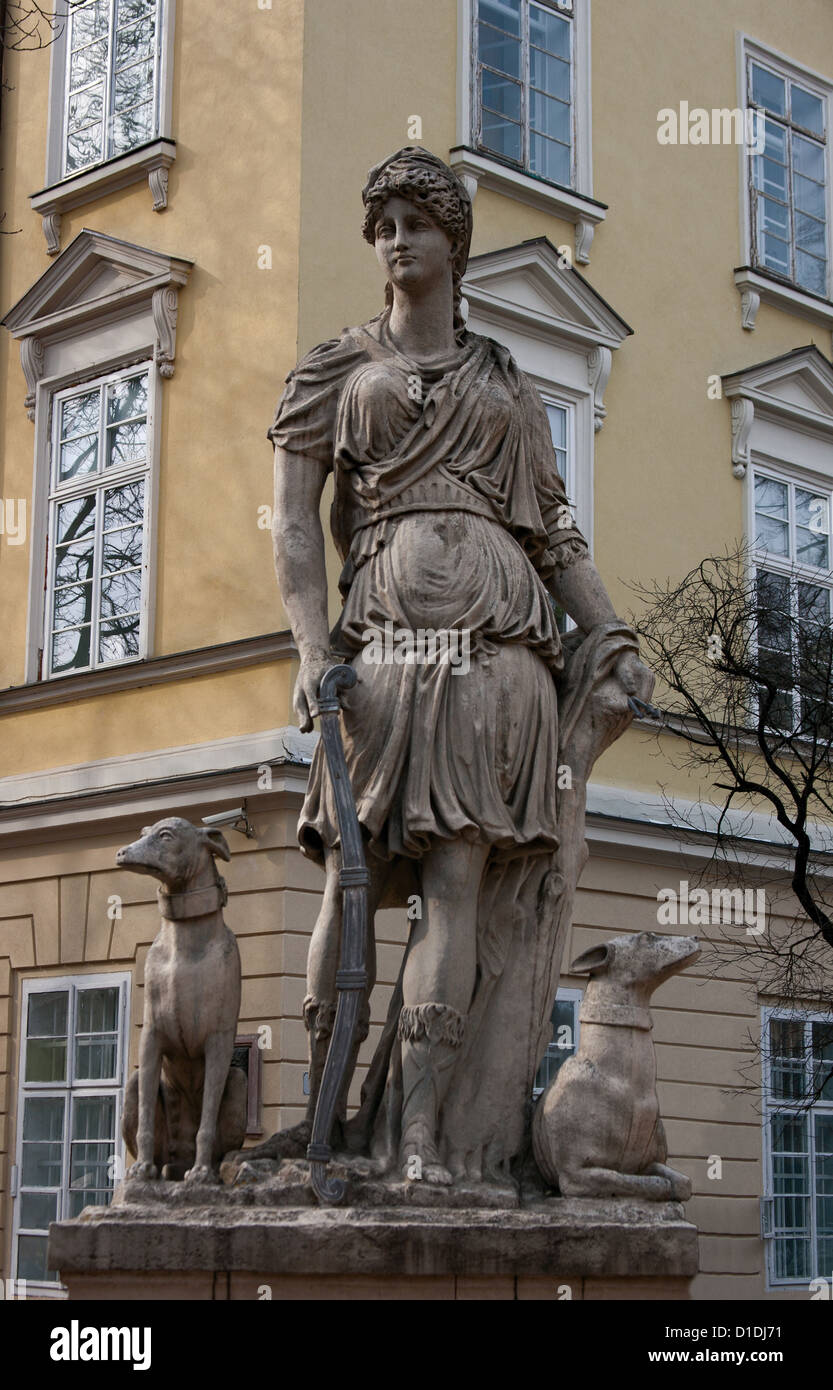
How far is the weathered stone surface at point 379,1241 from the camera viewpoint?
4.52m

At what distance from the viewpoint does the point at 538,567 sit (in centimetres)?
565

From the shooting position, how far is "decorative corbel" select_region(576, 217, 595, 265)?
15961mm

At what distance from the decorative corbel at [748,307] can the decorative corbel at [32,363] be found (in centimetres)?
567

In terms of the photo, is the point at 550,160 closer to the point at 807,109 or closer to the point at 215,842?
the point at 807,109

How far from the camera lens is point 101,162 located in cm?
1554

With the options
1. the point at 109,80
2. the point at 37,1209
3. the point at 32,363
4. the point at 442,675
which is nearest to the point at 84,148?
the point at 109,80

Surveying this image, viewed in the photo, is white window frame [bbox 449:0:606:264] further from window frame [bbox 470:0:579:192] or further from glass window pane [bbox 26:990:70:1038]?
glass window pane [bbox 26:990:70:1038]

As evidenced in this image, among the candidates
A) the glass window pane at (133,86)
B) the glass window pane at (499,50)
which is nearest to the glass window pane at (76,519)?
the glass window pane at (133,86)

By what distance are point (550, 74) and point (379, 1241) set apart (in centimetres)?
1306

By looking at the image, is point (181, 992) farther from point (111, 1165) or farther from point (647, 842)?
point (647, 842)

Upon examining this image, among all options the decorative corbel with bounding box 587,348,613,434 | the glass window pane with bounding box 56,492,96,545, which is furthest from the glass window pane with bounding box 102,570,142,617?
the decorative corbel with bounding box 587,348,613,434

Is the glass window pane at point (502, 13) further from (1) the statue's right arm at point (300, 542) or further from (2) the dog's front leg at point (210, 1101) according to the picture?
(2) the dog's front leg at point (210, 1101)
